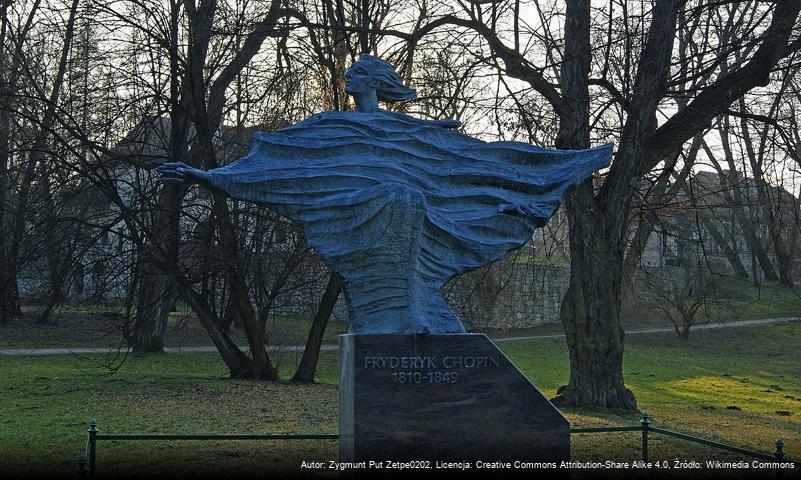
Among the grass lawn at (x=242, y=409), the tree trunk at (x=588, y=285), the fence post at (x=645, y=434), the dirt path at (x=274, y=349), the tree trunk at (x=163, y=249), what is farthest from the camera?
the dirt path at (x=274, y=349)

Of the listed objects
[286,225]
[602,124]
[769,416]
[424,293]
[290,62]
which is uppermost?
[290,62]

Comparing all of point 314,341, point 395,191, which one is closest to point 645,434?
point 395,191

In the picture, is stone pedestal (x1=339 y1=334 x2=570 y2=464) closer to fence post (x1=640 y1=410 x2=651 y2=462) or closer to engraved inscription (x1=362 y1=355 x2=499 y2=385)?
engraved inscription (x1=362 y1=355 x2=499 y2=385)

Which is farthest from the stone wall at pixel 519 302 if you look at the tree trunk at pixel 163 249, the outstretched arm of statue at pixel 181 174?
the outstretched arm of statue at pixel 181 174

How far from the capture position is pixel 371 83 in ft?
25.0

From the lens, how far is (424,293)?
686cm

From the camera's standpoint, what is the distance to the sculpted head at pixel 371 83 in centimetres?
759

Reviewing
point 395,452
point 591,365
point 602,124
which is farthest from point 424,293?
point 602,124

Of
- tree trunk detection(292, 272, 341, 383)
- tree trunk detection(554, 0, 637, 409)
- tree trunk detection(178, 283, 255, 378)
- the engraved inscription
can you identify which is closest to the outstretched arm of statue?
the engraved inscription

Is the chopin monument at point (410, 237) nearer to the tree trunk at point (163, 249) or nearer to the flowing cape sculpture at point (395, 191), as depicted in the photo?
the flowing cape sculpture at point (395, 191)

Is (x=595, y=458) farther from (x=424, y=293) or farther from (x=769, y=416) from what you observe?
(x=769, y=416)

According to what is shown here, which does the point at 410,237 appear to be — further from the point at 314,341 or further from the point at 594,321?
the point at 314,341

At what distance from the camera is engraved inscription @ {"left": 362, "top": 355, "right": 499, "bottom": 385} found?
6395mm

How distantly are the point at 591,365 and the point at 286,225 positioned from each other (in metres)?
5.20
